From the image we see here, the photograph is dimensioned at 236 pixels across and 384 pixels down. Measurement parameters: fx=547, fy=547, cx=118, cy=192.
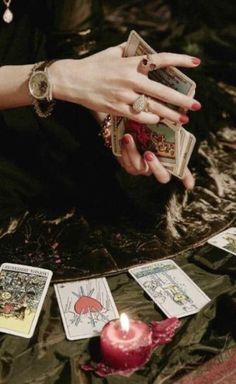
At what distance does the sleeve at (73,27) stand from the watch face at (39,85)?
363 millimetres

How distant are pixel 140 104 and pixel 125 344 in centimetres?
60

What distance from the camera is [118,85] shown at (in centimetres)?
139

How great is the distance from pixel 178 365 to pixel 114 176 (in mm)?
781

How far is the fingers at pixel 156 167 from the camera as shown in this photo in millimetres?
1526

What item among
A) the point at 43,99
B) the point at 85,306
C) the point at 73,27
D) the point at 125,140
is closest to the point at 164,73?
the point at 125,140

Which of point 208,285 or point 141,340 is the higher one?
point 141,340

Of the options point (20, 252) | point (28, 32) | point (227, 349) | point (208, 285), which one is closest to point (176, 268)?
point (208, 285)

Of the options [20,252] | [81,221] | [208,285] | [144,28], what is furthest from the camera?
[144,28]

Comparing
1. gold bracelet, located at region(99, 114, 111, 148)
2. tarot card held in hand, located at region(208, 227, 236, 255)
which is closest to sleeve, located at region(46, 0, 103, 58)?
gold bracelet, located at region(99, 114, 111, 148)

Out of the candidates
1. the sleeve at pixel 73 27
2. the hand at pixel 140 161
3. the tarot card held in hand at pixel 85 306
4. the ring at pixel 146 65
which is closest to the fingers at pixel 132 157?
the hand at pixel 140 161

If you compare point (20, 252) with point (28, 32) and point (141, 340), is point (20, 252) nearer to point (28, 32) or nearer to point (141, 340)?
point (141, 340)

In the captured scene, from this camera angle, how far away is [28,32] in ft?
6.39

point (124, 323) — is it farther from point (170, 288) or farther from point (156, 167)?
point (156, 167)

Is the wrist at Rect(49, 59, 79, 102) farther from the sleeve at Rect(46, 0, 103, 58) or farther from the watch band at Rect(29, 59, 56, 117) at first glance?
the sleeve at Rect(46, 0, 103, 58)
